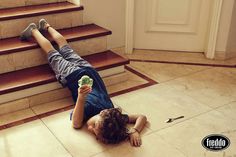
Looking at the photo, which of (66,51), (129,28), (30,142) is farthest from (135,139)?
(129,28)

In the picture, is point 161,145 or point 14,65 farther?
point 14,65

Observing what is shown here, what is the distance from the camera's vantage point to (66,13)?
2811mm

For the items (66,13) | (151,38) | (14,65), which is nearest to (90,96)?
(14,65)

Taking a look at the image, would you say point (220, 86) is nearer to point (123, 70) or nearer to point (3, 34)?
point (123, 70)

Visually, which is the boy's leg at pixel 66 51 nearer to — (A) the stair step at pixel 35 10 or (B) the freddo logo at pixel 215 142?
(A) the stair step at pixel 35 10

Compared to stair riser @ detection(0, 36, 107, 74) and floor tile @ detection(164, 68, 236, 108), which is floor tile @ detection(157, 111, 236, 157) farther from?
stair riser @ detection(0, 36, 107, 74)

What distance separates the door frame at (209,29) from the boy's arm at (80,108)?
4.44 feet

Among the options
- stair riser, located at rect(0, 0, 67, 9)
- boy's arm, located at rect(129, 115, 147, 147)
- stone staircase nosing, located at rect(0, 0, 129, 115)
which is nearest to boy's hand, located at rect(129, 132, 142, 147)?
boy's arm, located at rect(129, 115, 147, 147)

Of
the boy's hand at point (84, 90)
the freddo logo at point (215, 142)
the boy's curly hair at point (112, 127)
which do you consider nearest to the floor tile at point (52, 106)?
the boy's hand at point (84, 90)

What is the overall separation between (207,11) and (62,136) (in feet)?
6.30

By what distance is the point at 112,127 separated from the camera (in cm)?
184

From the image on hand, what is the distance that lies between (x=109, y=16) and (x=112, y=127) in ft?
4.68

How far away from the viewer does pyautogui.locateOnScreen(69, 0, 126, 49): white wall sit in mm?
2895

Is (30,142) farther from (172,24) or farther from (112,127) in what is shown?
(172,24)
